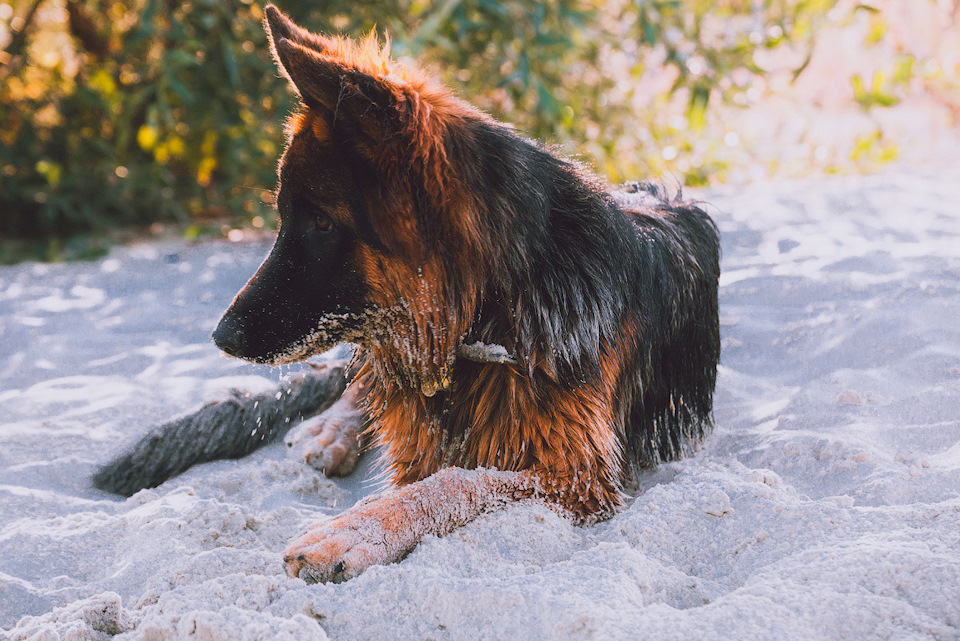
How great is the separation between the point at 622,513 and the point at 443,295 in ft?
2.92

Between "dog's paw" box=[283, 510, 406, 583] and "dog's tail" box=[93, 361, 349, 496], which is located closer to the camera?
"dog's paw" box=[283, 510, 406, 583]

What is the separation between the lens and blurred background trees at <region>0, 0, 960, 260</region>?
716 cm

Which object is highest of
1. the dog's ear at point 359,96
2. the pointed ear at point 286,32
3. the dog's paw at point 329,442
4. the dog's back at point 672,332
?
the pointed ear at point 286,32

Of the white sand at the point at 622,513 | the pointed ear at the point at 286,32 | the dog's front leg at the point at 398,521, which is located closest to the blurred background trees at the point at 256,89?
the white sand at the point at 622,513

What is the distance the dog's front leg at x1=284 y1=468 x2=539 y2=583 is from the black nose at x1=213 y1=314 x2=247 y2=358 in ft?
2.03

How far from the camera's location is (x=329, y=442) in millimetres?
3455

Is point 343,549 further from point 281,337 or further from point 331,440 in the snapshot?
point 331,440

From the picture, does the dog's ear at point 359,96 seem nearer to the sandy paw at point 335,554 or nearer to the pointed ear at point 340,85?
the pointed ear at point 340,85

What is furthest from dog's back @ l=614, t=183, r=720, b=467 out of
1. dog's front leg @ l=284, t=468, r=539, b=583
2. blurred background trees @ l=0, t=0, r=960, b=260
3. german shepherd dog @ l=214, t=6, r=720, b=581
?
blurred background trees @ l=0, t=0, r=960, b=260

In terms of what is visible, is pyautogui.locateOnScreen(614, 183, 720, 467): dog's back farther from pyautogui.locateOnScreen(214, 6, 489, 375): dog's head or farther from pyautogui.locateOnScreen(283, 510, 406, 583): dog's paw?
pyautogui.locateOnScreen(283, 510, 406, 583): dog's paw

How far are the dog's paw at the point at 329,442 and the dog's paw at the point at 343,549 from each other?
103 cm

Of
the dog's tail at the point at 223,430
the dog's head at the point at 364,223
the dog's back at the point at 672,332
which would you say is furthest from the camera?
the dog's tail at the point at 223,430

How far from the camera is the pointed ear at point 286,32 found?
2.66 meters

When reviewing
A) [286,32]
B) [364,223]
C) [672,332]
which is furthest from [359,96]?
[672,332]
